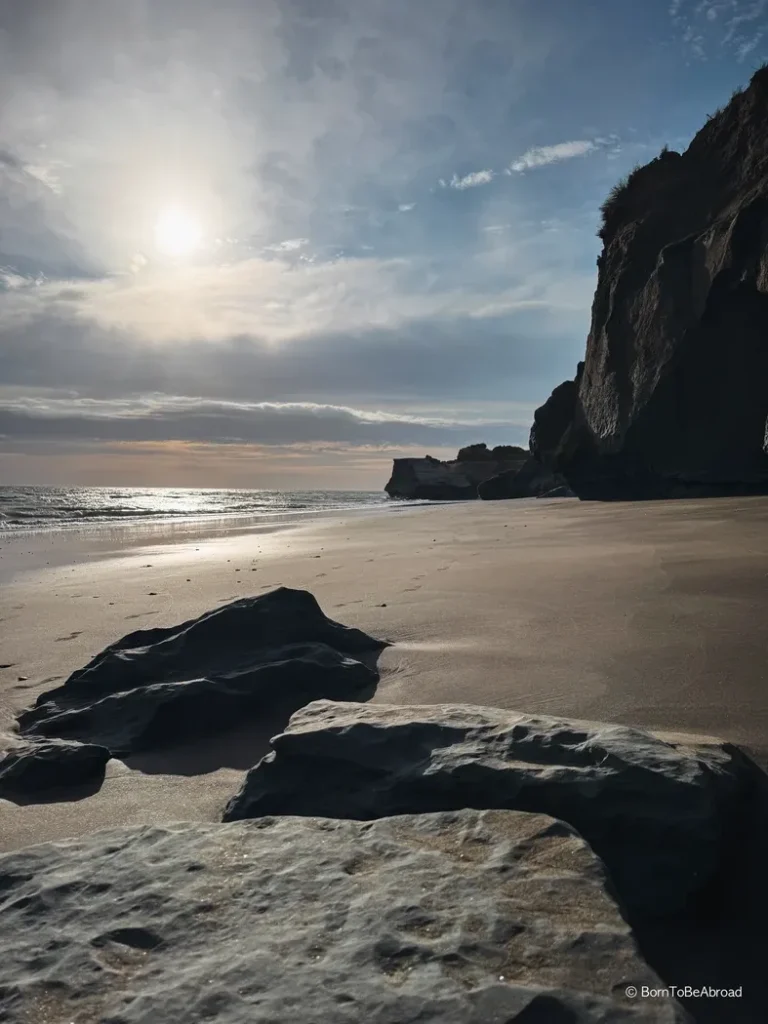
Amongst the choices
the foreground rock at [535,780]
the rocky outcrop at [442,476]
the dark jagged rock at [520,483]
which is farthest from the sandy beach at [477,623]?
the rocky outcrop at [442,476]

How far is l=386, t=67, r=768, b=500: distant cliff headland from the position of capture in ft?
52.3

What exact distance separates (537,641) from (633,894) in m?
2.31

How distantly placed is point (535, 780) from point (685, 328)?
57.3 ft

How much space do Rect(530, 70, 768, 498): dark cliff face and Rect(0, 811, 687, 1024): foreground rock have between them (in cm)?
1500

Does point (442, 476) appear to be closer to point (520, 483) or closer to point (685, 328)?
point (520, 483)

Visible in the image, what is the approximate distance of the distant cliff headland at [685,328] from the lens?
15.9 metres

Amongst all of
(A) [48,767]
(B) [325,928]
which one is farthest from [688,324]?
(B) [325,928]

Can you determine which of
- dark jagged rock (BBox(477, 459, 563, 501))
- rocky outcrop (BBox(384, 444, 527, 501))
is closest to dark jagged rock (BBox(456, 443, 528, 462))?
rocky outcrop (BBox(384, 444, 527, 501))

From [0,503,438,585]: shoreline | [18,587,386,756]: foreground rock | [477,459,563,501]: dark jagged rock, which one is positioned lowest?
[0,503,438,585]: shoreline

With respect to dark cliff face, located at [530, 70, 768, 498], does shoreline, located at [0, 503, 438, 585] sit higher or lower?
lower

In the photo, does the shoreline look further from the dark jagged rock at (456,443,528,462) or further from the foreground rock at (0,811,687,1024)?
the dark jagged rock at (456,443,528,462)

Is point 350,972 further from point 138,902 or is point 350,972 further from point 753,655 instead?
point 753,655

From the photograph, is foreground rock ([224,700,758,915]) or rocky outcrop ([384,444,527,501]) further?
rocky outcrop ([384,444,527,501])

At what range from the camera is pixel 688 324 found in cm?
1692
